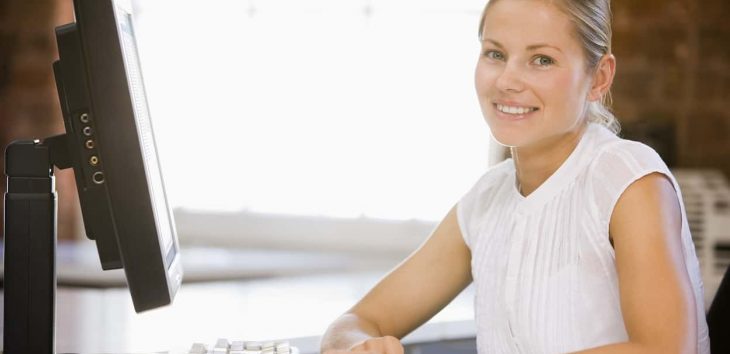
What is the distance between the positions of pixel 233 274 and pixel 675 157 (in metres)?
1.41

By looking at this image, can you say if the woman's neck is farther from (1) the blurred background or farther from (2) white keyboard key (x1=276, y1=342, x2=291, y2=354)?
(1) the blurred background

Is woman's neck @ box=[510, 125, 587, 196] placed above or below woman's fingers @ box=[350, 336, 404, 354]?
above

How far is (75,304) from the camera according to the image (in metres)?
1.82

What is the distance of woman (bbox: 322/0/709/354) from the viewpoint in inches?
44.0

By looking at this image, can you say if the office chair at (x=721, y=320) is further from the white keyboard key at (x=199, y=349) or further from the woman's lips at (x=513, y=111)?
the white keyboard key at (x=199, y=349)

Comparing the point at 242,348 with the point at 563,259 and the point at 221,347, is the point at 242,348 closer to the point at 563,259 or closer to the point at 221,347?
the point at 221,347

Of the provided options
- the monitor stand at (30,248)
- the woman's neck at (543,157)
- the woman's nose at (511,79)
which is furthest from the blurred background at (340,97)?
the monitor stand at (30,248)

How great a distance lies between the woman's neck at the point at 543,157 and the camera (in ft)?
4.30

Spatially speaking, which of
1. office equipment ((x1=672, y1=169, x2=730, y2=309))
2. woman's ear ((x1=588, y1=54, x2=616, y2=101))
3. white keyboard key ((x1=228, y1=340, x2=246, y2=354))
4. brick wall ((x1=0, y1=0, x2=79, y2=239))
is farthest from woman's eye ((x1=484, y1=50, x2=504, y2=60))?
brick wall ((x1=0, y1=0, x2=79, y2=239))

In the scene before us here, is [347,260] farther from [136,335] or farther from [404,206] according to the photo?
[136,335]

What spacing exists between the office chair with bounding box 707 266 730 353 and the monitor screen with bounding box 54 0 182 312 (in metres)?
0.74

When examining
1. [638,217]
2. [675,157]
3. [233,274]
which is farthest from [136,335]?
[675,157]

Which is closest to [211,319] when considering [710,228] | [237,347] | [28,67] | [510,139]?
[237,347]

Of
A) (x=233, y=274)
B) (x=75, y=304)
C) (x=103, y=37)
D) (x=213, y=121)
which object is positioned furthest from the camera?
(x=213, y=121)
